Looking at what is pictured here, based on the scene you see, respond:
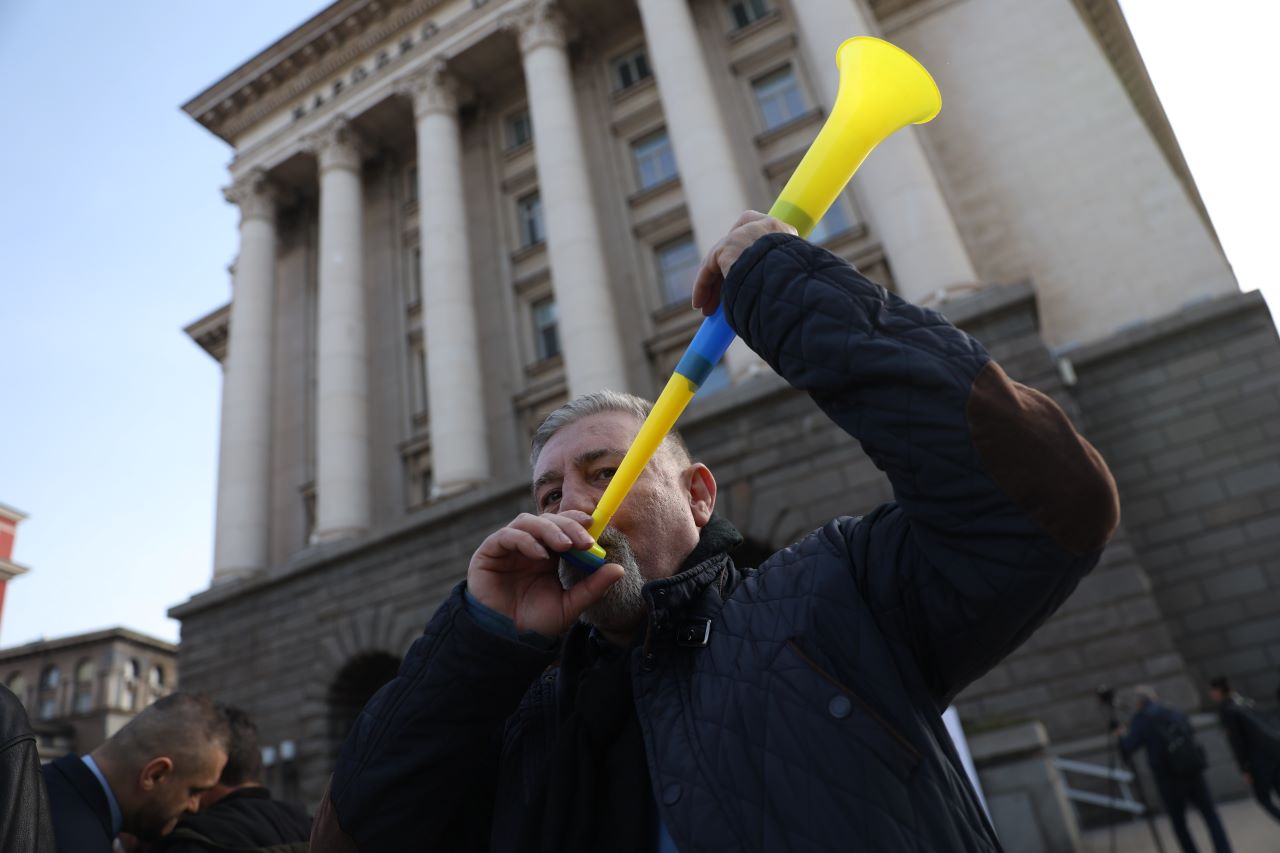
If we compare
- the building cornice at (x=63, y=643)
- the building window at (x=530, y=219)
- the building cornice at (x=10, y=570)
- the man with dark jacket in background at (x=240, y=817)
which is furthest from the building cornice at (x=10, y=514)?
the man with dark jacket in background at (x=240, y=817)

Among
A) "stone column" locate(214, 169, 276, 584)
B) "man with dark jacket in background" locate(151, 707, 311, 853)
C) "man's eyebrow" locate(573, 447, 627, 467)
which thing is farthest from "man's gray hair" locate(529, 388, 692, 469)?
"stone column" locate(214, 169, 276, 584)

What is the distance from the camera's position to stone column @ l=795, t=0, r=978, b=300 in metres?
14.0

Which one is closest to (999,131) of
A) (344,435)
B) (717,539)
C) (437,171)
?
(437,171)

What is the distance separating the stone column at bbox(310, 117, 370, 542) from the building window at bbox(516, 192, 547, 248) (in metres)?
4.42

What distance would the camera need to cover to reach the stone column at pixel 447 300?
1733cm

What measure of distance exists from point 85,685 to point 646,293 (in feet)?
128

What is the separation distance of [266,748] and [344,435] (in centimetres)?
685

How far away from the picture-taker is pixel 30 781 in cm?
210

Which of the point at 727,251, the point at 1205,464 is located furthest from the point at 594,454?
the point at 1205,464

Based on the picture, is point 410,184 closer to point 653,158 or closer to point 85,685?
point 653,158

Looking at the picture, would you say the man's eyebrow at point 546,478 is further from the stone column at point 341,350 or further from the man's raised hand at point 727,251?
the stone column at point 341,350

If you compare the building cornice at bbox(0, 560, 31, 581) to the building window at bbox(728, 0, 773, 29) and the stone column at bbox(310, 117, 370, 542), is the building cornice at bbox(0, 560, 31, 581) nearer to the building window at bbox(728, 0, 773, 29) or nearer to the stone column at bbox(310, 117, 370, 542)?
the stone column at bbox(310, 117, 370, 542)

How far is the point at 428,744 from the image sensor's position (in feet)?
5.13

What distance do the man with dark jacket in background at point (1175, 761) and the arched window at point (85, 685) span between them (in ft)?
150
